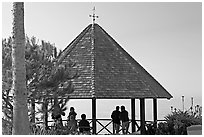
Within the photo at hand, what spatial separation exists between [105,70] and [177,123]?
3042 millimetres

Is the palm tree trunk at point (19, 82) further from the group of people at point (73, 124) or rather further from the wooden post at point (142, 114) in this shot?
the wooden post at point (142, 114)

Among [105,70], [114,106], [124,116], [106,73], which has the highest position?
[105,70]

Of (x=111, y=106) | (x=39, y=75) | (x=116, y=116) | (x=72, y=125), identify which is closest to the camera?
(x=39, y=75)

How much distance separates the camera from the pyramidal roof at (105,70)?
16.5 meters

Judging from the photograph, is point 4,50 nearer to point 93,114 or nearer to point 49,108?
point 49,108

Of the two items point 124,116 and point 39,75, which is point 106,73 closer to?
point 124,116

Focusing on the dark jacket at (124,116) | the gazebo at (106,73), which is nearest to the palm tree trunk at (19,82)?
the gazebo at (106,73)

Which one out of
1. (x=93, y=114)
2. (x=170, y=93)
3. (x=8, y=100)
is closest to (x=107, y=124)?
(x=93, y=114)

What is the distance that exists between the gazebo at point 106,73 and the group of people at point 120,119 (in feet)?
1.58

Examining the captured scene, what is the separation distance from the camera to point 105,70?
56.7 feet

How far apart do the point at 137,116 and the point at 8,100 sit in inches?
248

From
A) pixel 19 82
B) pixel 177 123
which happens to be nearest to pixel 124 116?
pixel 177 123

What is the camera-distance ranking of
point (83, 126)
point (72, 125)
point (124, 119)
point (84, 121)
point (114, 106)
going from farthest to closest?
point (114, 106) < point (124, 119) < point (84, 121) < point (83, 126) < point (72, 125)

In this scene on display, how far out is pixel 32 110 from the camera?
46.2 ft
